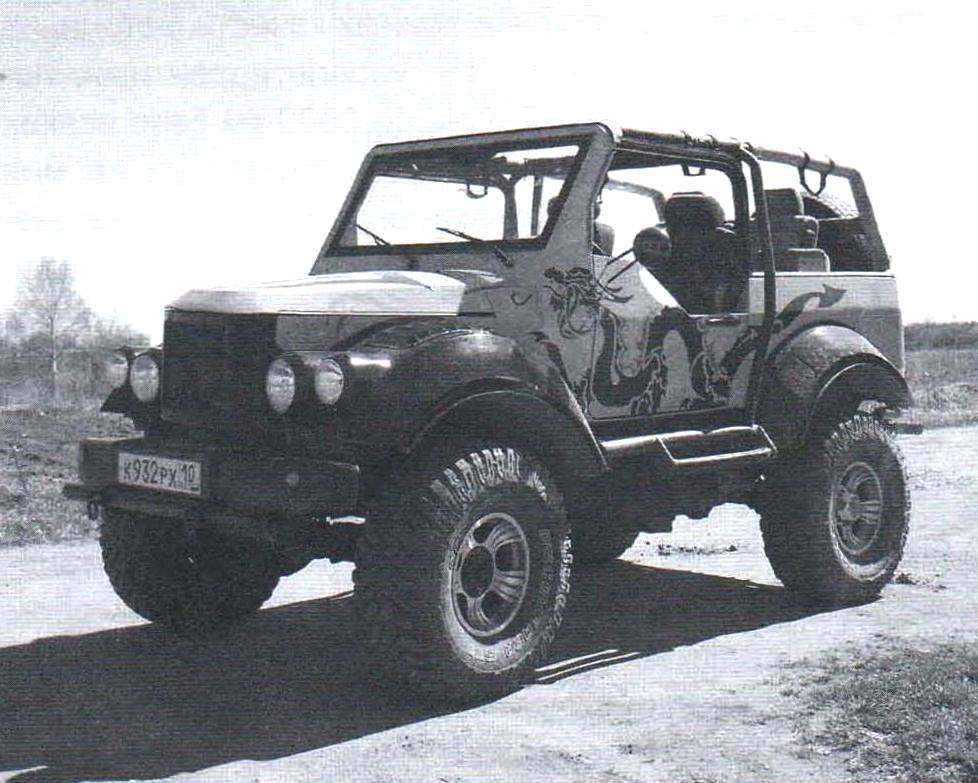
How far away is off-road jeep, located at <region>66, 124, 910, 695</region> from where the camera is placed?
4.84m

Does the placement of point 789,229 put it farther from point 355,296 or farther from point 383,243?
point 355,296

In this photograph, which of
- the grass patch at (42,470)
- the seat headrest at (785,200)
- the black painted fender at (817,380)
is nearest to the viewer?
the black painted fender at (817,380)

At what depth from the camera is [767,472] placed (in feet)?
22.6

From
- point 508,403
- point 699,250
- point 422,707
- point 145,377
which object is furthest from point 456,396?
point 699,250

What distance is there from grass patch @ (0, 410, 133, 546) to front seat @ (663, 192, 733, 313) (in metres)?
4.73

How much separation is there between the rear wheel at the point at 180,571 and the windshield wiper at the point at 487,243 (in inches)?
66.7

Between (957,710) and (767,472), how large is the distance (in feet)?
7.71

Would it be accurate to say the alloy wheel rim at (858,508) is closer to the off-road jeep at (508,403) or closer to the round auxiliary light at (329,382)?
Answer: the off-road jeep at (508,403)

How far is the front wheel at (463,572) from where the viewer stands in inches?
188

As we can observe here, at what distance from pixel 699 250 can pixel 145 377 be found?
2.89 metres

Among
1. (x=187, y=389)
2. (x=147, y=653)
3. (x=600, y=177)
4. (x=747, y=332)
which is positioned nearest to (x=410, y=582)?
(x=187, y=389)

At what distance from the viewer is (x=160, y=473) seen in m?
5.21

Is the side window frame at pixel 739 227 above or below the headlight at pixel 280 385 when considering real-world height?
above

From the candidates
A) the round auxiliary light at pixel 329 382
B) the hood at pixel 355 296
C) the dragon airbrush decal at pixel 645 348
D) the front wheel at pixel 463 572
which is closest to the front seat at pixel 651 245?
the dragon airbrush decal at pixel 645 348
